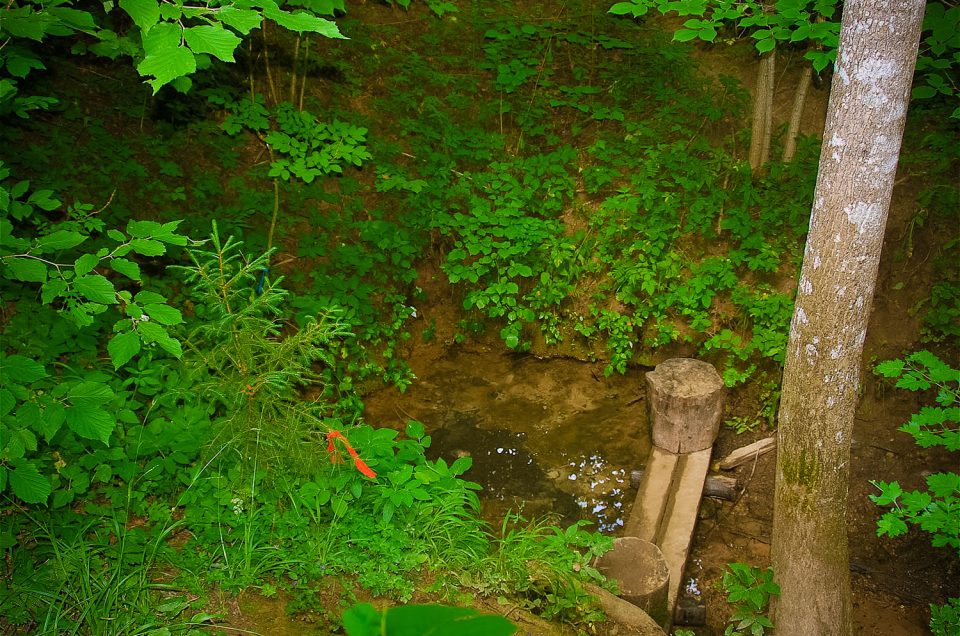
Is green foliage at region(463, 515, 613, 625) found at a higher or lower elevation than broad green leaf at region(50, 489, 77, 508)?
lower

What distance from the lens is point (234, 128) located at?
571 centimetres

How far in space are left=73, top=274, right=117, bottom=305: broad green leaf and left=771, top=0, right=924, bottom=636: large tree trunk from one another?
308cm

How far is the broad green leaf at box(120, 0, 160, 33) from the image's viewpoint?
1.68 meters

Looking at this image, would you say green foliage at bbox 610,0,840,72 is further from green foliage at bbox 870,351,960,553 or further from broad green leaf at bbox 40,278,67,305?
broad green leaf at bbox 40,278,67,305

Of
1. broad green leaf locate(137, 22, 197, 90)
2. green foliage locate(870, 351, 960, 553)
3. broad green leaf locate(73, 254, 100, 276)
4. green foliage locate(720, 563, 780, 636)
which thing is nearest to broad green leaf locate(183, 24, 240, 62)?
broad green leaf locate(137, 22, 197, 90)

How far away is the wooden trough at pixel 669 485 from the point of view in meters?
3.18

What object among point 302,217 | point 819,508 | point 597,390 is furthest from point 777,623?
point 302,217

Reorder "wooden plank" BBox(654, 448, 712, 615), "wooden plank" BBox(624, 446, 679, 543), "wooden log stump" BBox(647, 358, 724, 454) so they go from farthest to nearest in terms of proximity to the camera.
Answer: "wooden log stump" BBox(647, 358, 724, 454)
"wooden plank" BBox(624, 446, 679, 543)
"wooden plank" BBox(654, 448, 712, 615)

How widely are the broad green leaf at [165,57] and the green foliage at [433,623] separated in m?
1.54

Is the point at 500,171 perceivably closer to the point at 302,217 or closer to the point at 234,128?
the point at 302,217

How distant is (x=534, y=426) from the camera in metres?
5.24

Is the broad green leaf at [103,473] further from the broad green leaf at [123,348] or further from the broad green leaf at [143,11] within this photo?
the broad green leaf at [143,11]

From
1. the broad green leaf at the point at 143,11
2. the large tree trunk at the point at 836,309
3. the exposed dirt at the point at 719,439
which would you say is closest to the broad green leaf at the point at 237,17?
the broad green leaf at the point at 143,11

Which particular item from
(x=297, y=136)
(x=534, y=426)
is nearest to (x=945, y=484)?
(x=534, y=426)
